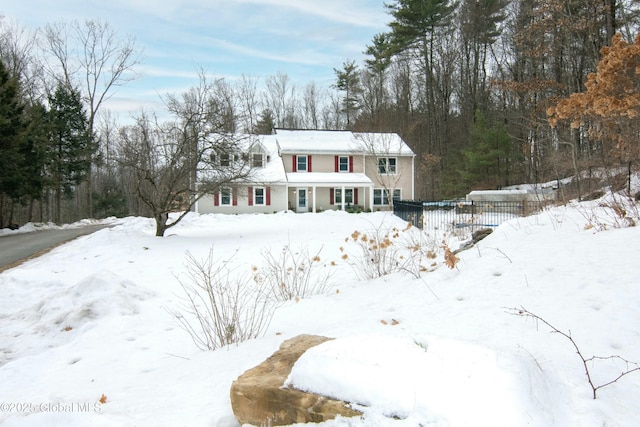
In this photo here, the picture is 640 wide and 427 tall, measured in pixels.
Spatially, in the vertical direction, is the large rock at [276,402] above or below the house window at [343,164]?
below

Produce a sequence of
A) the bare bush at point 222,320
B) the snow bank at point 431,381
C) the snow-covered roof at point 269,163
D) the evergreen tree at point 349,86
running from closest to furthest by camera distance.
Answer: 1. the snow bank at point 431,381
2. the bare bush at point 222,320
3. the snow-covered roof at point 269,163
4. the evergreen tree at point 349,86

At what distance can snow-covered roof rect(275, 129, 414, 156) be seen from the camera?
29469mm

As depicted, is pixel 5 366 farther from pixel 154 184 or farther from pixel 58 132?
pixel 58 132

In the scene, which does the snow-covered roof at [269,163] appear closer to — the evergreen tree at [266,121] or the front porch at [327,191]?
the front porch at [327,191]

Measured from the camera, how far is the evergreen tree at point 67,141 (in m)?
26.3

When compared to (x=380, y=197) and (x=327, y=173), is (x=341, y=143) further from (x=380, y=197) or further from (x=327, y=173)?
(x=380, y=197)

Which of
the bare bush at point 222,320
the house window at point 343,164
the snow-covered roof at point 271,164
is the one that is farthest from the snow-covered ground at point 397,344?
the house window at point 343,164

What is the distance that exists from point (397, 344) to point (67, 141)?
3078cm

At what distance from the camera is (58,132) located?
26.5 metres

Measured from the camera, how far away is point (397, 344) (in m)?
2.47

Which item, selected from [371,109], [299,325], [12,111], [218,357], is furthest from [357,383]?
[371,109]

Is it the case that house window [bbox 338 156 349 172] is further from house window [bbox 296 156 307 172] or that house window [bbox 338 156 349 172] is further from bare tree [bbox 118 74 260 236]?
bare tree [bbox 118 74 260 236]

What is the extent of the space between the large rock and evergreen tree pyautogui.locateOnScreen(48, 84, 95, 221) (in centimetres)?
2857

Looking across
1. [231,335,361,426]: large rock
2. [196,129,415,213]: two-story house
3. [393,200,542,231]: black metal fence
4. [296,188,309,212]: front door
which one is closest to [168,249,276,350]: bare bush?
[231,335,361,426]: large rock
